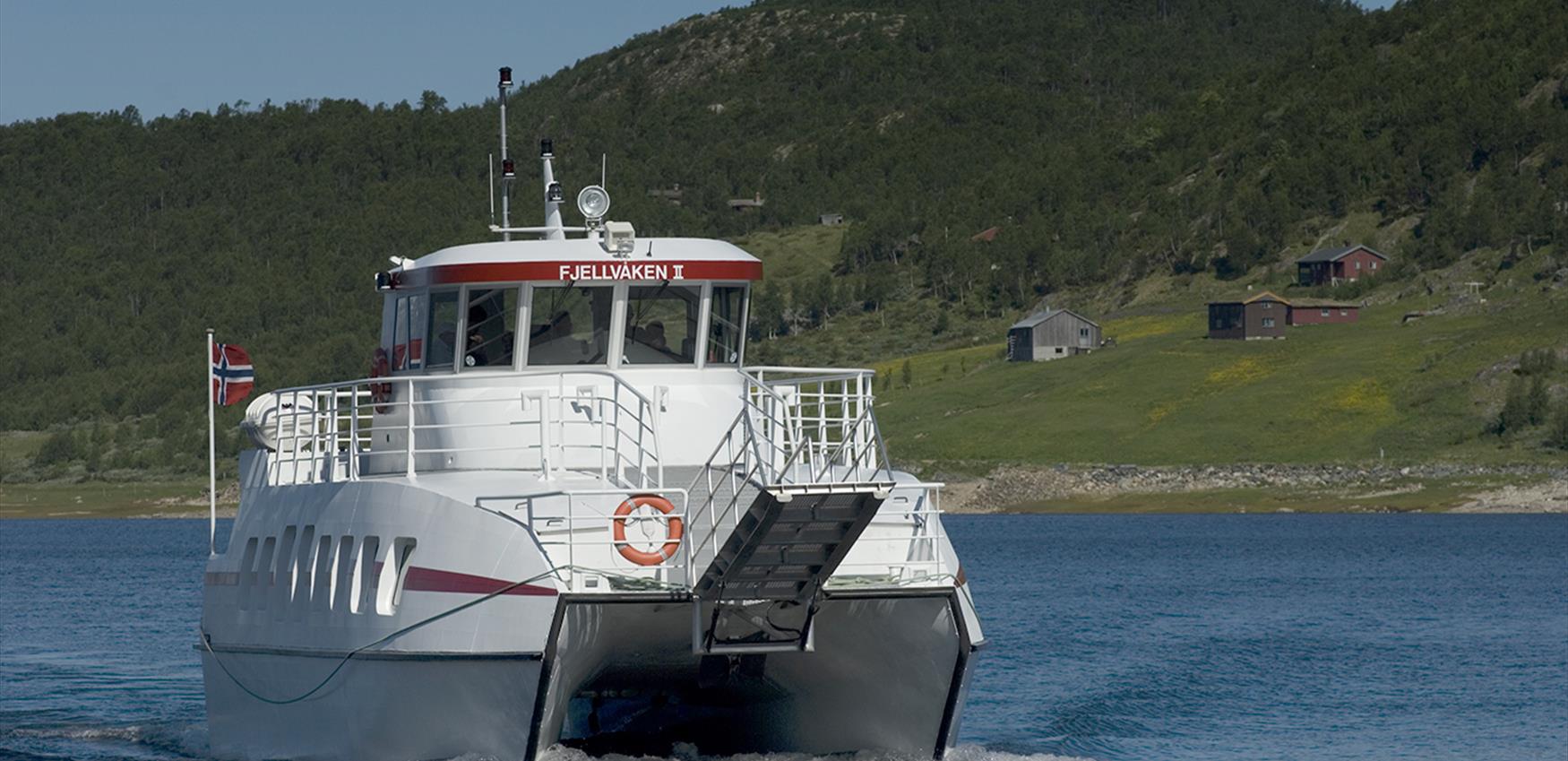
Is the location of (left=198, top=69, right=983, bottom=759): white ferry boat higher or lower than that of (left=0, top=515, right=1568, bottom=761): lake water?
higher

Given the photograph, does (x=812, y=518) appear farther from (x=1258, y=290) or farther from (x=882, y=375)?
(x=1258, y=290)

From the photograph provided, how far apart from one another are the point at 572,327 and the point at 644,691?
3.72m

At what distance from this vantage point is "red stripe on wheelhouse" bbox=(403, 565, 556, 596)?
60.8 feet

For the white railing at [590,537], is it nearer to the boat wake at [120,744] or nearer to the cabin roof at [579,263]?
the cabin roof at [579,263]

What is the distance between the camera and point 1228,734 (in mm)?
30359

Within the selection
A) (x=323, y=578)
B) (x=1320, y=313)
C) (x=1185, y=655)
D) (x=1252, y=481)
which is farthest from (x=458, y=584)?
(x=1320, y=313)

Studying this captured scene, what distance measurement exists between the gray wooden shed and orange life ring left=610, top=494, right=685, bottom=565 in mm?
142611

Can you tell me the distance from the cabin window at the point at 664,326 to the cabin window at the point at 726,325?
22 cm

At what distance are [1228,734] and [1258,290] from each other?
15205cm

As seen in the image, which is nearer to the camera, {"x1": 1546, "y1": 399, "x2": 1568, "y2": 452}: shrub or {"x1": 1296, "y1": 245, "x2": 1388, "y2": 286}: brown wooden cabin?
{"x1": 1546, "y1": 399, "x2": 1568, "y2": 452}: shrub

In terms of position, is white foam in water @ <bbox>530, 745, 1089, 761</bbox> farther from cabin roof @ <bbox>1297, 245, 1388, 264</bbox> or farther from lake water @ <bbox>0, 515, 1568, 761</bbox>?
cabin roof @ <bbox>1297, 245, 1388, 264</bbox>

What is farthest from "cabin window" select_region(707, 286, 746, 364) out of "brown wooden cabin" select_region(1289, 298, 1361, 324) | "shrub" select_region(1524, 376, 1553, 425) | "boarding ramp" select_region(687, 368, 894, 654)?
"brown wooden cabin" select_region(1289, 298, 1361, 324)

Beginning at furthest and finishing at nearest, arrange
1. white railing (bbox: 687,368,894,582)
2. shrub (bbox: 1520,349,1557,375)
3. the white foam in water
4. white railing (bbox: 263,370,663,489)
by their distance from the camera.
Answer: shrub (bbox: 1520,349,1557,375) → white railing (bbox: 263,370,663,489) → the white foam in water → white railing (bbox: 687,368,894,582)

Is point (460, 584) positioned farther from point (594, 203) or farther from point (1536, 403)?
point (1536, 403)
